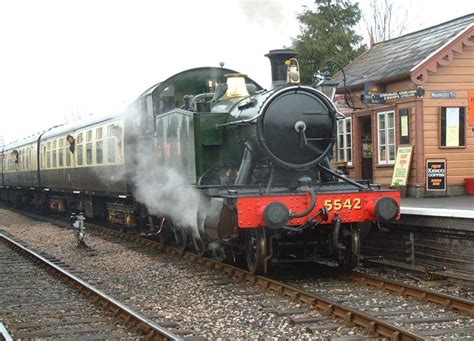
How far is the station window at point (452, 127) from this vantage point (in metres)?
13.4

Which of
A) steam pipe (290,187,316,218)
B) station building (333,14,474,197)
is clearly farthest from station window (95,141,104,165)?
steam pipe (290,187,316,218)

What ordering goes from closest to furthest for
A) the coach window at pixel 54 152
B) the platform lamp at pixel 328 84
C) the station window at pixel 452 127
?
the platform lamp at pixel 328 84, the station window at pixel 452 127, the coach window at pixel 54 152

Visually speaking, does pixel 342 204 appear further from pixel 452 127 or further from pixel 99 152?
pixel 99 152

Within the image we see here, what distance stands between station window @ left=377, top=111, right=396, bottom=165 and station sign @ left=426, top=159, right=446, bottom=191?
110 centimetres

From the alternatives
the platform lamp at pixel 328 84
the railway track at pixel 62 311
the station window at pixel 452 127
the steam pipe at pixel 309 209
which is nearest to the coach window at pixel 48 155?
the platform lamp at pixel 328 84

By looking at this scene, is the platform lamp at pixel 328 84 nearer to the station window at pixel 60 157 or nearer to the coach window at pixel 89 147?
the coach window at pixel 89 147

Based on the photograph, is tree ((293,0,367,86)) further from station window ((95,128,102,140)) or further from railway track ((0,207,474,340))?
railway track ((0,207,474,340))

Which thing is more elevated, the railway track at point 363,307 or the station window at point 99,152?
the station window at point 99,152

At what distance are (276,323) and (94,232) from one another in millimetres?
10736

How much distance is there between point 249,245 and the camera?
27.2ft

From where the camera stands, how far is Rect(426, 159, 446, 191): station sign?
516 inches

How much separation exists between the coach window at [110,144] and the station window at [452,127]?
6849mm

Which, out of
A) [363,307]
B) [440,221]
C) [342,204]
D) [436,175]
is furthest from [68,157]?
[363,307]

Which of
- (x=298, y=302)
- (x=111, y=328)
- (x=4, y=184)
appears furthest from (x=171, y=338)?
(x=4, y=184)
